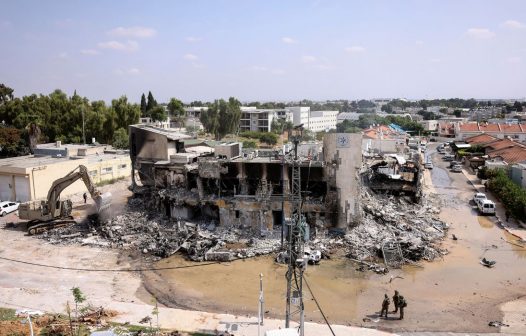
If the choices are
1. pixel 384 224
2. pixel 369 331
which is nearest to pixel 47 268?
pixel 369 331

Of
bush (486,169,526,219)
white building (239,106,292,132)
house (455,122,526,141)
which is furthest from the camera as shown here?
white building (239,106,292,132)

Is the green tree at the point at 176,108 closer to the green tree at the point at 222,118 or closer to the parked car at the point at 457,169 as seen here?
the green tree at the point at 222,118

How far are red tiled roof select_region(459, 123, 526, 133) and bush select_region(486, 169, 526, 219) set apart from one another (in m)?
46.2

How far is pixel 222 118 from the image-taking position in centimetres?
7606

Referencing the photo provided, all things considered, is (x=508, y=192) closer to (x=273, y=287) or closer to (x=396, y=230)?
(x=396, y=230)

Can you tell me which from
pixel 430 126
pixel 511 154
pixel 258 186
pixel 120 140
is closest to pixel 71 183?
pixel 258 186

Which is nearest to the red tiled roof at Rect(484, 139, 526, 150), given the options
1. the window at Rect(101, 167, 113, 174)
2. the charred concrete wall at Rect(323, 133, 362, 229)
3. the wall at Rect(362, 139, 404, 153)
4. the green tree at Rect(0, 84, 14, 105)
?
the wall at Rect(362, 139, 404, 153)

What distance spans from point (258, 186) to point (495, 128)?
69.6 meters

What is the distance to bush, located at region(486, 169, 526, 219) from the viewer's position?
101 feet

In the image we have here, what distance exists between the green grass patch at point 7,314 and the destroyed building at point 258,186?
13980 millimetres

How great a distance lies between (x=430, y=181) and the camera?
46906 millimetres

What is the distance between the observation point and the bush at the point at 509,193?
1215 inches

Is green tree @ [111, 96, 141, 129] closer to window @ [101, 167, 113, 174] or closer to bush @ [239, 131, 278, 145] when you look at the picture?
window @ [101, 167, 113, 174]

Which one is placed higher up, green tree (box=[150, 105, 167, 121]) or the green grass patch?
A: green tree (box=[150, 105, 167, 121])
